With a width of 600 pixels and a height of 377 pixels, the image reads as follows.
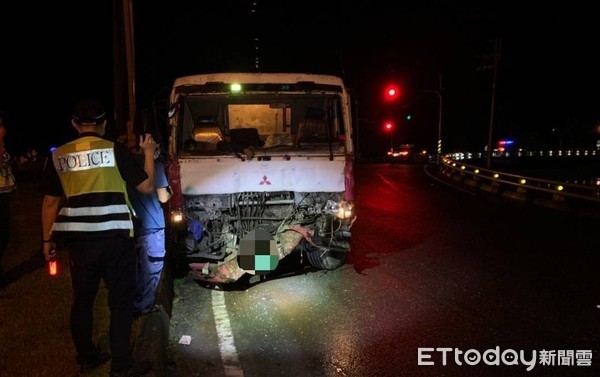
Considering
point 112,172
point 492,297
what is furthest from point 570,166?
point 112,172

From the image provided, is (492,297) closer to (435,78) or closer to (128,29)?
(128,29)

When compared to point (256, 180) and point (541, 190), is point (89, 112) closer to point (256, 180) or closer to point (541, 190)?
point (256, 180)

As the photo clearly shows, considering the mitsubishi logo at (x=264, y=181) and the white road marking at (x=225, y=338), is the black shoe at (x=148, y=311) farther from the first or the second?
the mitsubishi logo at (x=264, y=181)

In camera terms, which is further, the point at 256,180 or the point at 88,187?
the point at 256,180

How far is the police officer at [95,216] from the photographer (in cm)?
377

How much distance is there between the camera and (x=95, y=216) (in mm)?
3773

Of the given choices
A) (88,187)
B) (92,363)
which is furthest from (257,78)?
(92,363)

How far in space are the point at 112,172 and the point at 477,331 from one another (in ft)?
12.4

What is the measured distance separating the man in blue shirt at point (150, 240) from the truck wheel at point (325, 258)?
219cm

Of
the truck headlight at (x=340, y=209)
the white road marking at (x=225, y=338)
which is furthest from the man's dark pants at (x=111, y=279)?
the truck headlight at (x=340, y=209)

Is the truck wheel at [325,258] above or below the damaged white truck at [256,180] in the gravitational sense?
below

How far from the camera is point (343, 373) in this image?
442 centimetres

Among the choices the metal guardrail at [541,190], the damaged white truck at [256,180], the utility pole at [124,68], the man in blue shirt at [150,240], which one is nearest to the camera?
the man in blue shirt at [150,240]

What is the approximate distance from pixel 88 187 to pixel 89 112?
0.54 metres
